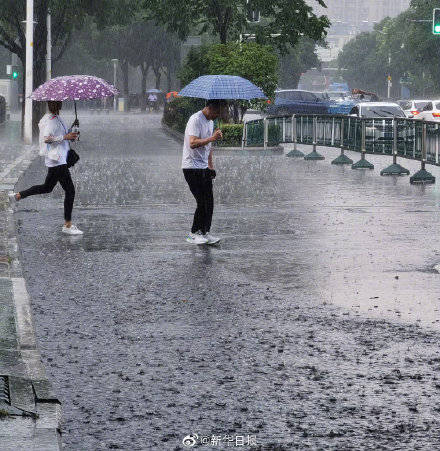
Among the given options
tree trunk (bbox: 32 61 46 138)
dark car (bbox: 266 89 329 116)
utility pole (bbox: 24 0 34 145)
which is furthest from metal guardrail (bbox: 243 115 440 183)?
dark car (bbox: 266 89 329 116)

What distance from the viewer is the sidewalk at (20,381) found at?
5.49 m

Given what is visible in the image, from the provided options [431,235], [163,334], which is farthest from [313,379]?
[431,235]

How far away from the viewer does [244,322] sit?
8.64 meters

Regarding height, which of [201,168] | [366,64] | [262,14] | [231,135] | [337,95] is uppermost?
[366,64]

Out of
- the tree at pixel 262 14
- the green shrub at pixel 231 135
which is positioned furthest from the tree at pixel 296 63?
the green shrub at pixel 231 135

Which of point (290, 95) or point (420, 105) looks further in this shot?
point (290, 95)

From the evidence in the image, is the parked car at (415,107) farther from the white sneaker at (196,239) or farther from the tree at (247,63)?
the white sneaker at (196,239)

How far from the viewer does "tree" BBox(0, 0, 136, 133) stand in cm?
→ 4362

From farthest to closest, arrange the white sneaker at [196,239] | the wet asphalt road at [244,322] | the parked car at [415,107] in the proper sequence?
1. the parked car at [415,107]
2. the white sneaker at [196,239]
3. the wet asphalt road at [244,322]

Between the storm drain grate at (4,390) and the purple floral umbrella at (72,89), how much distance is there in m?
8.51

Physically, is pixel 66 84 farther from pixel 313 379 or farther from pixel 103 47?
pixel 103 47

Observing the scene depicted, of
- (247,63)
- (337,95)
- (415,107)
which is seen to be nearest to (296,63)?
(337,95)

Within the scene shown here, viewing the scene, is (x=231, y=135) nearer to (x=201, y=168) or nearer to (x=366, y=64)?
(x=201, y=168)

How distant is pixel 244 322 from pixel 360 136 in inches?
733
